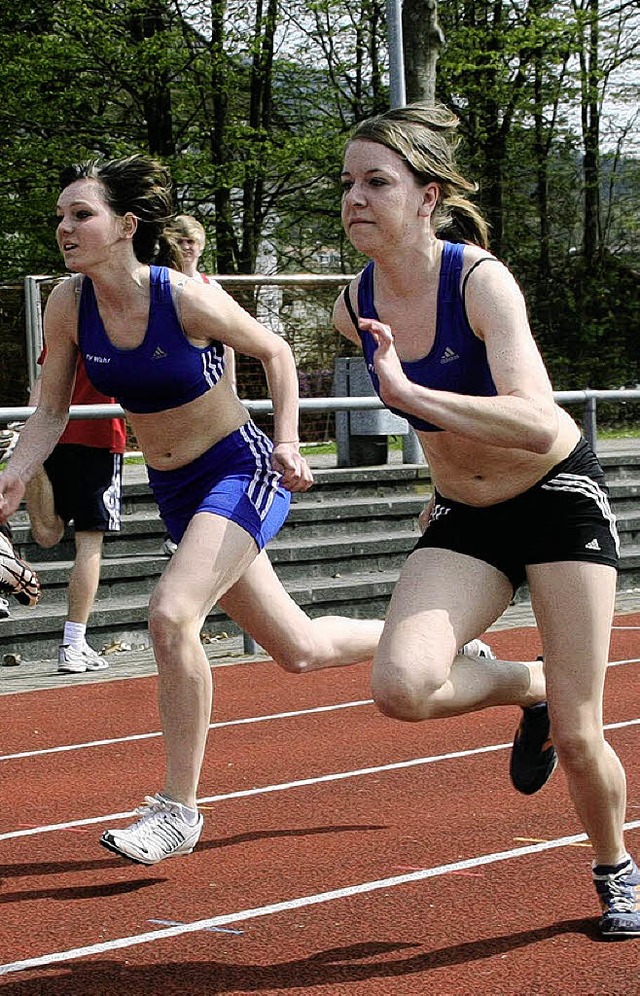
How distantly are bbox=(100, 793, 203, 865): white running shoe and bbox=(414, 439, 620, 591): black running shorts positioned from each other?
1.26 m

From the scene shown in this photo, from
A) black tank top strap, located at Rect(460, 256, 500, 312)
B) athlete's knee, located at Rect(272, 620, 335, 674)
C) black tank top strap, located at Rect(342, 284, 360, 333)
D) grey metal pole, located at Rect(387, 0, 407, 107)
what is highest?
grey metal pole, located at Rect(387, 0, 407, 107)

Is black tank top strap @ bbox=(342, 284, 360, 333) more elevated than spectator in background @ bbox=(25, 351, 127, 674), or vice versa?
black tank top strap @ bbox=(342, 284, 360, 333)

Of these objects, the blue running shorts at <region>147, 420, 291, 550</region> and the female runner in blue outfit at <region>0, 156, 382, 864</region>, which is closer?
the female runner in blue outfit at <region>0, 156, 382, 864</region>

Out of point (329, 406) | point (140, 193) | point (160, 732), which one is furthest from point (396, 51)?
point (140, 193)

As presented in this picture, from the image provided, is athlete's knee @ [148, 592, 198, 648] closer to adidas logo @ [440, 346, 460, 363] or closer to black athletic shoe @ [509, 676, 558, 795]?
black athletic shoe @ [509, 676, 558, 795]

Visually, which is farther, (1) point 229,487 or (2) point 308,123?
(2) point 308,123

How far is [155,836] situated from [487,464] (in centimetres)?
156

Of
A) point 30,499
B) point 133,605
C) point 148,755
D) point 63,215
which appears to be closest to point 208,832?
point 148,755

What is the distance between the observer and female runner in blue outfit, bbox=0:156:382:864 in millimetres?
4758

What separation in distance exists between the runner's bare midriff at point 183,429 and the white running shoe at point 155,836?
42.9 inches

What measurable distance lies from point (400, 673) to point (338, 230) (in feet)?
90.0

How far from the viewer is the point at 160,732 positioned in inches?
290

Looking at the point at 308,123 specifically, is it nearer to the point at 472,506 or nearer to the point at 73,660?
the point at 73,660

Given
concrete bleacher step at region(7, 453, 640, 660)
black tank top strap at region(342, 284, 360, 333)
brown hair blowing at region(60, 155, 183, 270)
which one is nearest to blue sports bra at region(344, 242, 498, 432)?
black tank top strap at region(342, 284, 360, 333)
